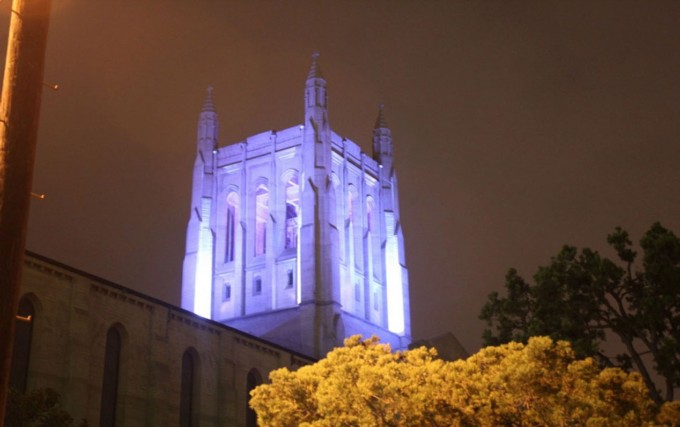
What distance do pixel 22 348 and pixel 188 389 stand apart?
421 inches

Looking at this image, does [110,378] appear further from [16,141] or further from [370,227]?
[370,227]

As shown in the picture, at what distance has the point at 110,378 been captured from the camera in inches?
1411

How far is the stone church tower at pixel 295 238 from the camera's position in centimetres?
6328

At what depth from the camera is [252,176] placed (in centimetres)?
7081

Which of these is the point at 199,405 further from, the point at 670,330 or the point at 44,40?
the point at 44,40

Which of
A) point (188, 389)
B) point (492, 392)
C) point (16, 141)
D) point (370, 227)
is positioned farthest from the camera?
point (370, 227)

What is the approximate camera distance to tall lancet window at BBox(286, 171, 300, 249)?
224 ft

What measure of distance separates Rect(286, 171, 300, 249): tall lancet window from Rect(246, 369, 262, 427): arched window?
77.7ft

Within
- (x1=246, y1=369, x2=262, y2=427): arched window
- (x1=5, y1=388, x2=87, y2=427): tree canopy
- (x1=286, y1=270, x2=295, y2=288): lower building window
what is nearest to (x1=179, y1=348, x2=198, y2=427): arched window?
(x1=246, y1=369, x2=262, y2=427): arched window

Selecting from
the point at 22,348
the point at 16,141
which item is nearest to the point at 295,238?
the point at 22,348

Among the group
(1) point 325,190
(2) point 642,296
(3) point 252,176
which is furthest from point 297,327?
(2) point 642,296

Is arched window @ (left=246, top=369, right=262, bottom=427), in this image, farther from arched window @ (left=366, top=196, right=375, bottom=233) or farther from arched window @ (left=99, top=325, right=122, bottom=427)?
arched window @ (left=366, top=196, right=375, bottom=233)

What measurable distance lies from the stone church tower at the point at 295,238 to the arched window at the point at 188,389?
64.9 ft

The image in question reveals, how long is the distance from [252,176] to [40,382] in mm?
40582
